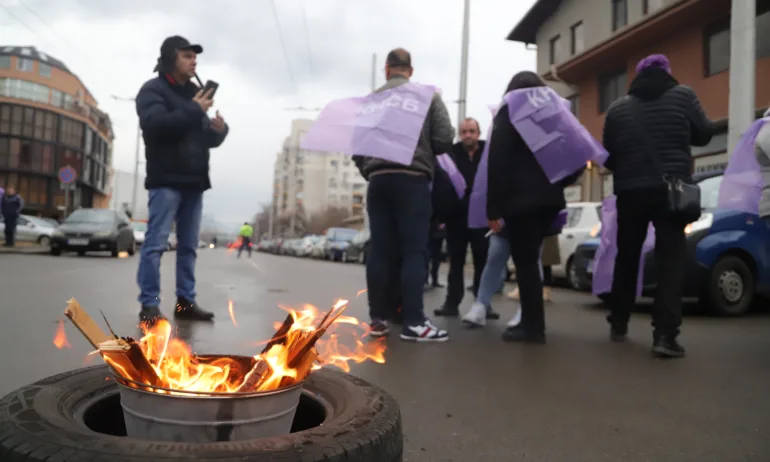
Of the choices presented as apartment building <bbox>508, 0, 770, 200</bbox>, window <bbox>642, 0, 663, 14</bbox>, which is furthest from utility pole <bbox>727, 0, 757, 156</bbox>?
window <bbox>642, 0, 663, 14</bbox>

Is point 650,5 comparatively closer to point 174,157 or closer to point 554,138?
point 554,138

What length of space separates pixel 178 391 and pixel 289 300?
18.0 feet

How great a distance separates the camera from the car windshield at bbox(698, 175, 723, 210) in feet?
20.7

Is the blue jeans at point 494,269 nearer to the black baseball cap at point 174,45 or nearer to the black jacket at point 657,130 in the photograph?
the black jacket at point 657,130

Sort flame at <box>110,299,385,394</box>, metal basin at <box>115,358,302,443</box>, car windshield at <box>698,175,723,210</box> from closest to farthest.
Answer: metal basin at <box>115,358,302,443</box> → flame at <box>110,299,385,394</box> → car windshield at <box>698,175,723,210</box>

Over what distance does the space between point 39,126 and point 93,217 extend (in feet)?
178

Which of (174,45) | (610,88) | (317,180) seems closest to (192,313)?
(174,45)

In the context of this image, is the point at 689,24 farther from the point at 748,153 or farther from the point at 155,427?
the point at 155,427

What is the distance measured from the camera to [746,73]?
→ 9.06 meters

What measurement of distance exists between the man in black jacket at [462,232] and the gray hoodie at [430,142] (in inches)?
57.5

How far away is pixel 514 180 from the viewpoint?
436 centimetres

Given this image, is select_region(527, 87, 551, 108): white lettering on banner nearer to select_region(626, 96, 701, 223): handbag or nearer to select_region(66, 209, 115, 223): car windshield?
select_region(626, 96, 701, 223): handbag

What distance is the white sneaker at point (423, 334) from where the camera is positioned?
13.8 ft

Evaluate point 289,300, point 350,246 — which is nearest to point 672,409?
point 289,300
